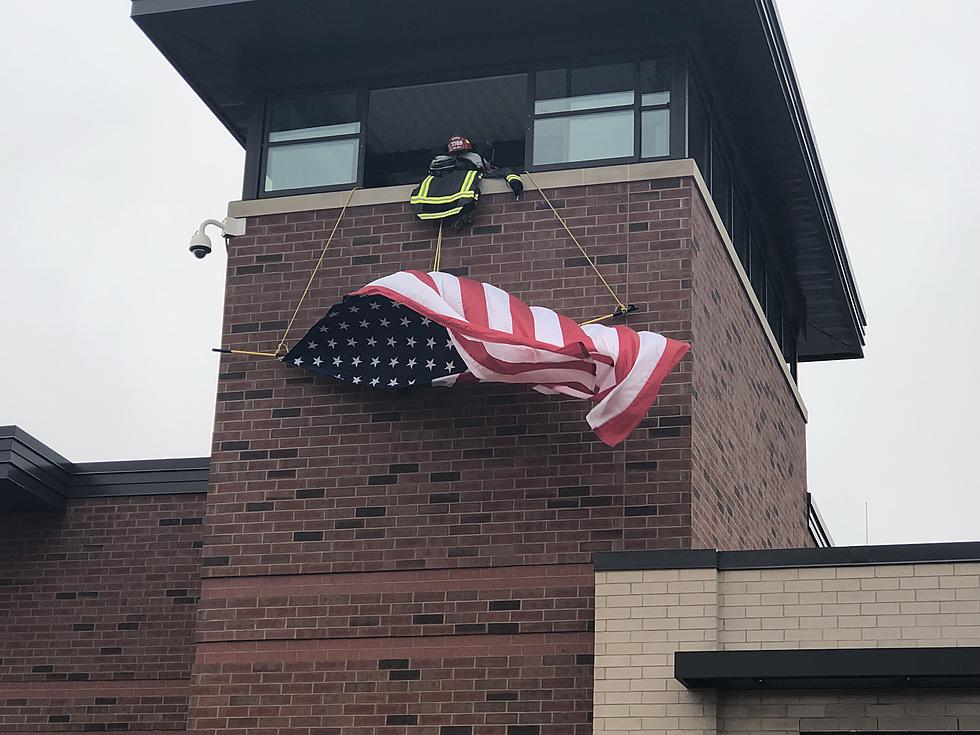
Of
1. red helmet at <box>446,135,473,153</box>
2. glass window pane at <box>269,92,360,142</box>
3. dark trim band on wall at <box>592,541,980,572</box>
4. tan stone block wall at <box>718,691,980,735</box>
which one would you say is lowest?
tan stone block wall at <box>718,691,980,735</box>

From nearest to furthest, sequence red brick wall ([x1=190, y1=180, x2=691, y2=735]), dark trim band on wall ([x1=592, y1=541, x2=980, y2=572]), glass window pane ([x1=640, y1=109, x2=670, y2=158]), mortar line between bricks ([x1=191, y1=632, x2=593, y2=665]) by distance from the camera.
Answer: dark trim band on wall ([x1=592, y1=541, x2=980, y2=572])
mortar line between bricks ([x1=191, y1=632, x2=593, y2=665])
red brick wall ([x1=190, y1=180, x2=691, y2=735])
glass window pane ([x1=640, y1=109, x2=670, y2=158])

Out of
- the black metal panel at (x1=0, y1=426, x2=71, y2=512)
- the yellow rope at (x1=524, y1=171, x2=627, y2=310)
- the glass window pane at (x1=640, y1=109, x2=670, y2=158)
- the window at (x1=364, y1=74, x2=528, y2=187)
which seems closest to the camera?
the yellow rope at (x1=524, y1=171, x2=627, y2=310)

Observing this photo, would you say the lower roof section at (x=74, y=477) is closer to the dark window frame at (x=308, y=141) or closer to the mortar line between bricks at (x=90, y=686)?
the mortar line between bricks at (x=90, y=686)

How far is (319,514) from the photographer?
63.3 ft

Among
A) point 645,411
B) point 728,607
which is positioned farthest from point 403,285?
point 728,607

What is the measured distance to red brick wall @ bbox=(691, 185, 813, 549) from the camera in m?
19.5

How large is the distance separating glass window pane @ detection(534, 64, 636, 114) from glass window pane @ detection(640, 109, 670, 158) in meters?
0.31

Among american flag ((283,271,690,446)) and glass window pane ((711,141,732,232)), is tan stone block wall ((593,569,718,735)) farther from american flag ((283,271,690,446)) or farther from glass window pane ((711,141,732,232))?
glass window pane ((711,141,732,232))

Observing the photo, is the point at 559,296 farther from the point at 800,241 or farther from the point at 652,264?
the point at 800,241

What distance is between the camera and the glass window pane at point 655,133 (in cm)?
2008

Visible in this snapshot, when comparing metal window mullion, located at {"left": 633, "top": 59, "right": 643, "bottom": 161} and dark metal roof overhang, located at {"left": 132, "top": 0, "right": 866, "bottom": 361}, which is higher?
dark metal roof overhang, located at {"left": 132, "top": 0, "right": 866, "bottom": 361}

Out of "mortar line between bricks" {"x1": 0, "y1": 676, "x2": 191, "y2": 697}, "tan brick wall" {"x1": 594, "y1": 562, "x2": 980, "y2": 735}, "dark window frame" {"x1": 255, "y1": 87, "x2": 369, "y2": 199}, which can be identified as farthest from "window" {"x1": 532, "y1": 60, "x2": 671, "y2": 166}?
"mortar line between bricks" {"x1": 0, "y1": 676, "x2": 191, "y2": 697}

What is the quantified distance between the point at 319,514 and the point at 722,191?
6.89m

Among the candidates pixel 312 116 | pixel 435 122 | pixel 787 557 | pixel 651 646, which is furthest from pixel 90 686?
pixel 787 557
